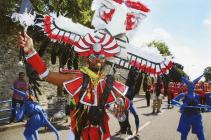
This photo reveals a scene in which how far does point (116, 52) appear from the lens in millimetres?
5766

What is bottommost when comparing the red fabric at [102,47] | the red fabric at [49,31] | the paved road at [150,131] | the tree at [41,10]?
the paved road at [150,131]

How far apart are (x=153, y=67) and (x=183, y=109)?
12.3 feet

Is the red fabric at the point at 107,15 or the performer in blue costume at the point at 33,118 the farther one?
the performer in blue costume at the point at 33,118

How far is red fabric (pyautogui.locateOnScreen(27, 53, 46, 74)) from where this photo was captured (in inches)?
209

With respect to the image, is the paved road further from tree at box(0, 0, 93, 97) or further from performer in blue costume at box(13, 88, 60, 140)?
tree at box(0, 0, 93, 97)

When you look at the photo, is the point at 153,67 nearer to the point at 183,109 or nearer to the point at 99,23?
the point at 99,23

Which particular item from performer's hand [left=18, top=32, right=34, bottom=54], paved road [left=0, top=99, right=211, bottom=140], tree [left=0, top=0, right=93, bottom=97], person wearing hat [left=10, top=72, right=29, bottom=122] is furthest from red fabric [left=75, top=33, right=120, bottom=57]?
tree [left=0, top=0, right=93, bottom=97]

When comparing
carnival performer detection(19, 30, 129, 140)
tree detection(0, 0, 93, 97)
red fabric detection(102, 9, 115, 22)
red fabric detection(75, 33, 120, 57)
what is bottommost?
carnival performer detection(19, 30, 129, 140)

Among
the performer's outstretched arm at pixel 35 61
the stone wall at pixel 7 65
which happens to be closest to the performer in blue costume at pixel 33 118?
the performer's outstretched arm at pixel 35 61

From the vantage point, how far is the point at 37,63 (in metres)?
5.33

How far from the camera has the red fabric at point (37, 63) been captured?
17.4 feet

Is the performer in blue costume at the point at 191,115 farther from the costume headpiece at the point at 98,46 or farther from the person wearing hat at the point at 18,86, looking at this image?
the person wearing hat at the point at 18,86

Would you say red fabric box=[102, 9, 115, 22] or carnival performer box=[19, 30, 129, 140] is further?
red fabric box=[102, 9, 115, 22]

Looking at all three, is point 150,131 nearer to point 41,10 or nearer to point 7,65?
point 7,65
